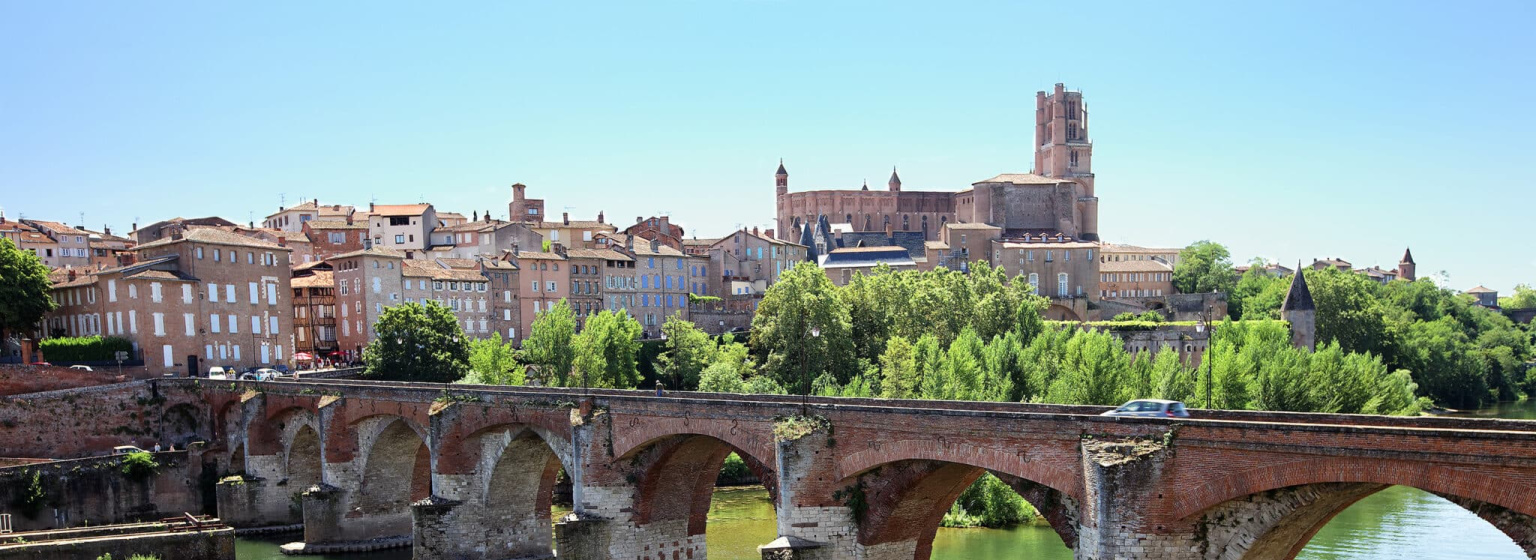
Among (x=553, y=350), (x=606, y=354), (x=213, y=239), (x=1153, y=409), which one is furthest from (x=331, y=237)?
(x=1153, y=409)

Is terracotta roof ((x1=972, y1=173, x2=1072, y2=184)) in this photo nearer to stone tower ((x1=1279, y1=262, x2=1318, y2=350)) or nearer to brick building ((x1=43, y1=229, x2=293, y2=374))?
stone tower ((x1=1279, y1=262, x2=1318, y2=350))

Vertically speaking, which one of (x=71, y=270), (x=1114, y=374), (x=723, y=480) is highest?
(x=71, y=270)

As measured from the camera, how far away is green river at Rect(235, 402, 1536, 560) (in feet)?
127

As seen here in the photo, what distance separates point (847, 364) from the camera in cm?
7062

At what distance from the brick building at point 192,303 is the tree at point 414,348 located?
6.83m

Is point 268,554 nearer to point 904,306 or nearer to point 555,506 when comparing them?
point 555,506

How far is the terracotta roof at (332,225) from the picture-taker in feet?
301

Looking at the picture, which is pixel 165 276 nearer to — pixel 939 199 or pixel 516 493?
pixel 516 493

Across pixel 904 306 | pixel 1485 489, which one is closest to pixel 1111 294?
pixel 904 306

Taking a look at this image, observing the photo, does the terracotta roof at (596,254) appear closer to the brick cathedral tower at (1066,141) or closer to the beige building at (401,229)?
the beige building at (401,229)

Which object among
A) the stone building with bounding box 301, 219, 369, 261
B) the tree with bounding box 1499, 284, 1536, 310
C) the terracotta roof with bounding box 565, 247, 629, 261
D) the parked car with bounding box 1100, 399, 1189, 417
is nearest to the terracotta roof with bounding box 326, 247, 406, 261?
the terracotta roof with bounding box 565, 247, 629, 261

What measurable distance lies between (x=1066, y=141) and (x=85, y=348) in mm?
102616

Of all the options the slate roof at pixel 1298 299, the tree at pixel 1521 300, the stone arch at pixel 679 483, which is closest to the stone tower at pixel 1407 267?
the tree at pixel 1521 300

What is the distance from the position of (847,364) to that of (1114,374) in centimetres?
2238
